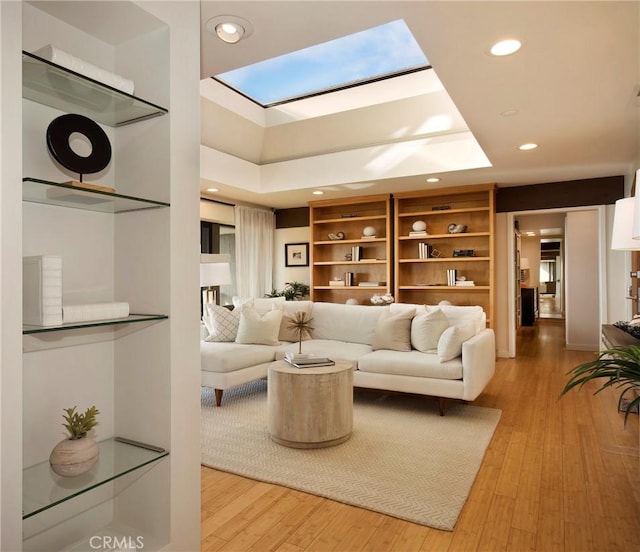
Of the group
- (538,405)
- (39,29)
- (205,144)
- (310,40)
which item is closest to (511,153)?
(538,405)

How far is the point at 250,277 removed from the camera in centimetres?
776

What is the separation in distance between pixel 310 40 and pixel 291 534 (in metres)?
2.43

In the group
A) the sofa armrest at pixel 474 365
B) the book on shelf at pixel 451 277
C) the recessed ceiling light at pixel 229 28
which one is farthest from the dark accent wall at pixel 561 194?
the recessed ceiling light at pixel 229 28

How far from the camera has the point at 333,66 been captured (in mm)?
4668

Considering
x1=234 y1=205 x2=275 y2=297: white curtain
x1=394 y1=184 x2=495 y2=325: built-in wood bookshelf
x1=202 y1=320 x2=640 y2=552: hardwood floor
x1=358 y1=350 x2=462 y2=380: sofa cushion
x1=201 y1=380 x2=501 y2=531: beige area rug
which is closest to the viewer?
x1=202 y1=320 x2=640 y2=552: hardwood floor

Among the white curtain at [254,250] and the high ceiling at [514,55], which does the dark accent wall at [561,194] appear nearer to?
the high ceiling at [514,55]

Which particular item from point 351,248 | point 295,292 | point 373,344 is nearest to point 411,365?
point 373,344

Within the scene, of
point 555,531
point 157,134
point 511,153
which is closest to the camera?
point 157,134

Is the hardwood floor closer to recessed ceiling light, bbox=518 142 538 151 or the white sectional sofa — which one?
the white sectional sofa

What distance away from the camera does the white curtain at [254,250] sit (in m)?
7.56

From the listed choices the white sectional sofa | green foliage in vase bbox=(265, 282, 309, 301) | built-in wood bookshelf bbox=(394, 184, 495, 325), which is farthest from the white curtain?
built-in wood bookshelf bbox=(394, 184, 495, 325)

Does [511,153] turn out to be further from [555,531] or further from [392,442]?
[555,531]

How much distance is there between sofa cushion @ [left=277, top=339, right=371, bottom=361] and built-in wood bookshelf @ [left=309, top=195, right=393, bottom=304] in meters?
2.45

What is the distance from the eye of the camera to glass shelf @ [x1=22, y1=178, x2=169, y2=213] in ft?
4.45
